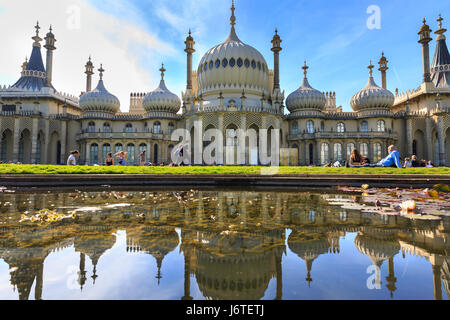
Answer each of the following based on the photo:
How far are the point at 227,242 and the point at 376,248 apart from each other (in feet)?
5.38

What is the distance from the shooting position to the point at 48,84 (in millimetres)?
39500

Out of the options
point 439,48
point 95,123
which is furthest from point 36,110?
point 439,48

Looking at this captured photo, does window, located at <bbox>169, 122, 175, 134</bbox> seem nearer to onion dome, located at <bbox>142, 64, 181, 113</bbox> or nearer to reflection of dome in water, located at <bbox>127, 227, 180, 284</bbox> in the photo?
onion dome, located at <bbox>142, 64, 181, 113</bbox>

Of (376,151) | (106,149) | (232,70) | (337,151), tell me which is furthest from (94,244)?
(376,151)

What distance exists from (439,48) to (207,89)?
3545 centimetres

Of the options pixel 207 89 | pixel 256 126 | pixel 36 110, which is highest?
pixel 207 89

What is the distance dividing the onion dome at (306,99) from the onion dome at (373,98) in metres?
4.56

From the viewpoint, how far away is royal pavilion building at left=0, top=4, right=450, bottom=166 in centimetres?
3300

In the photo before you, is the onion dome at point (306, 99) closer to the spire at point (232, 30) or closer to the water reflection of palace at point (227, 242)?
the spire at point (232, 30)

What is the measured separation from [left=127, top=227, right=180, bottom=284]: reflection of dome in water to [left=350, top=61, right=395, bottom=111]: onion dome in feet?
124

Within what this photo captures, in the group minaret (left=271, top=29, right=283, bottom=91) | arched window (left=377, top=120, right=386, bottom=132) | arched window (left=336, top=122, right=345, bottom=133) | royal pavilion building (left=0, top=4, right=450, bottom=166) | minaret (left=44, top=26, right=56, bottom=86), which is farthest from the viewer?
minaret (left=44, top=26, right=56, bottom=86)

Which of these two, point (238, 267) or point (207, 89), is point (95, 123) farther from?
point (238, 267)

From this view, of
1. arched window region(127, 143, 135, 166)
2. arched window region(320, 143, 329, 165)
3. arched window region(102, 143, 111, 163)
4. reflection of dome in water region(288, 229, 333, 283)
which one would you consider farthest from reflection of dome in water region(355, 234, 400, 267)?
arched window region(102, 143, 111, 163)

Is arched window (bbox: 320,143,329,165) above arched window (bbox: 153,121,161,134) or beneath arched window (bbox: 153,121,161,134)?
beneath
